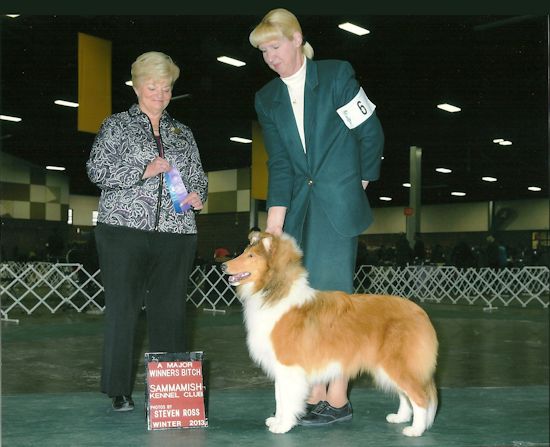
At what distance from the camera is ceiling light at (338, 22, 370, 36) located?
9.17m

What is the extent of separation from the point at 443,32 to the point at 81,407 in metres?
7.59

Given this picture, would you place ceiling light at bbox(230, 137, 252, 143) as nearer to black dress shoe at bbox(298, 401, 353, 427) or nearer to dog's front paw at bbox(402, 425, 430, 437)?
black dress shoe at bbox(298, 401, 353, 427)

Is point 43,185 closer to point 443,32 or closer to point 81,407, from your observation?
point 443,32

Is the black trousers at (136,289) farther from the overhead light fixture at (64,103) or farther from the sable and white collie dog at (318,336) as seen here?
the overhead light fixture at (64,103)

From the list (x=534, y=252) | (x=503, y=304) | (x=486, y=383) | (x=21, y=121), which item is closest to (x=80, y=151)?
(x=21, y=121)

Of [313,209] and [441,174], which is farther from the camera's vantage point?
[441,174]

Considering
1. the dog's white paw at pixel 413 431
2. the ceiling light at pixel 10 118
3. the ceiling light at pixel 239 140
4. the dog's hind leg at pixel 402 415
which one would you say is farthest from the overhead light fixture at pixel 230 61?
the dog's white paw at pixel 413 431

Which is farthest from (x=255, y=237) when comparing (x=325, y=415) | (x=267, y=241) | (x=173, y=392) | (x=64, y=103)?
(x=64, y=103)

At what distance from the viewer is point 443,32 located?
915 cm

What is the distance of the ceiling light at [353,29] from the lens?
30.1 ft

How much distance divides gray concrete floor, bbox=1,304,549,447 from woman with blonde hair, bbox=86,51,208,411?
0.40m

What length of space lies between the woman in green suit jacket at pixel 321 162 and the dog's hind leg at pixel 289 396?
0.20 meters

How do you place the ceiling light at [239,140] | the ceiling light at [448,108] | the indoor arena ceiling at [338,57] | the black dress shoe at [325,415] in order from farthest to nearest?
the ceiling light at [239,140], the ceiling light at [448,108], the indoor arena ceiling at [338,57], the black dress shoe at [325,415]

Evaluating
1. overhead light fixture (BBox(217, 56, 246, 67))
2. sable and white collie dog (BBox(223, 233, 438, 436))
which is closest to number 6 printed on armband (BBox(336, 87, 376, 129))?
sable and white collie dog (BBox(223, 233, 438, 436))
